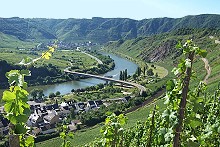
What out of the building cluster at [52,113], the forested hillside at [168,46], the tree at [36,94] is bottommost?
the building cluster at [52,113]

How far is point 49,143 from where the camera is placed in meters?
48.2

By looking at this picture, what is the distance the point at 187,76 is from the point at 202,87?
16.8 feet

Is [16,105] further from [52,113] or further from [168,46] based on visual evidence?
[168,46]

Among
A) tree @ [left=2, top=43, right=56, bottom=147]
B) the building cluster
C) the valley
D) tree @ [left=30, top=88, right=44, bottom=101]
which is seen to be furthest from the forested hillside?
tree @ [left=2, top=43, right=56, bottom=147]

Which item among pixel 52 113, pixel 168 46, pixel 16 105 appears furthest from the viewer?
pixel 168 46

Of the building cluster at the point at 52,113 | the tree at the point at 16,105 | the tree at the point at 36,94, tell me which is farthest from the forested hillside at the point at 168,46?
the tree at the point at 16,105

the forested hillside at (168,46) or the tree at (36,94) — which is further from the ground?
the forested hillside at (168,46)

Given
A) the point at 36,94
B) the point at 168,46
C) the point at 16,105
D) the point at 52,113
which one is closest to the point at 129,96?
the point at 52,113

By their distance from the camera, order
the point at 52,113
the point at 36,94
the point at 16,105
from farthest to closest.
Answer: the point at 36,94, the point at 52,113, the point at 16,105

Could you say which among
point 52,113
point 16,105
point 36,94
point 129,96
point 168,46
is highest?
point 16,105

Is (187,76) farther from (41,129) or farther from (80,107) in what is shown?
(80,107)

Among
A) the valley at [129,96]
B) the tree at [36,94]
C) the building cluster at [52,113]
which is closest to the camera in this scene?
the valley at [129,96]

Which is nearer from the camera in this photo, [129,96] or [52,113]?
[52,113]

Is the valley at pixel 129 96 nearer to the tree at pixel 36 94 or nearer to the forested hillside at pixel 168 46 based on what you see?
the tree at pixel 36 94
